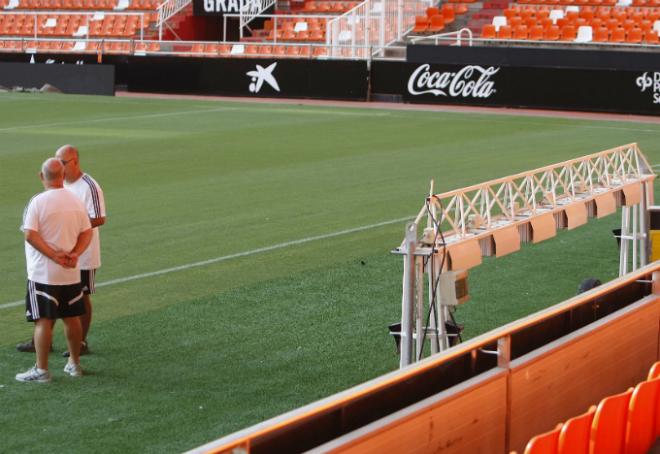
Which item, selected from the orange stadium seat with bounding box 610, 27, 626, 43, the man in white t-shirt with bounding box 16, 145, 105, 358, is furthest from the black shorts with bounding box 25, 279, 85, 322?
the orange stadium seat with bounding box 610, 27, 626, 43

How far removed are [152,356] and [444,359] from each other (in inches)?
166

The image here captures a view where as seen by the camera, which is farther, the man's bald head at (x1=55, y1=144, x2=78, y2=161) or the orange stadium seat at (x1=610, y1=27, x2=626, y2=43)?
the orange stadium seat at (x1=610, y1=27, x2=626, y2=43)

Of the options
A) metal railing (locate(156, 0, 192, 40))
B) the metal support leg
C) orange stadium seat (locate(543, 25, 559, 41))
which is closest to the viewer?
the metal support leg

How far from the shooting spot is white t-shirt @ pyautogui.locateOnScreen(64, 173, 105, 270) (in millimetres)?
9508

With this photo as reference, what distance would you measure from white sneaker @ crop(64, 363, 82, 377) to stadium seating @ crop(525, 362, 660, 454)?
4.21 metres

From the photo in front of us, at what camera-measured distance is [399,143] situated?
24.7 metres

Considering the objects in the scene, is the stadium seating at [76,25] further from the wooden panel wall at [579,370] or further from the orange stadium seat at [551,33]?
the wooden panel wall at [579,370]

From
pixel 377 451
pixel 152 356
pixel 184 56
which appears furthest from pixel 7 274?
pixel 184 56

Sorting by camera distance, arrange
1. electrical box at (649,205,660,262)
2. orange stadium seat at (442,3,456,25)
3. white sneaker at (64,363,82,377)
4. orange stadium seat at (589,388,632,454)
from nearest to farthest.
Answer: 1. orange stadium seat at (589,388,632,454)
2. white sneaker at (64,363,82,377)
3. electrical box at (649,205,660,262)
4. orange stadium seat at (442,3,456,25)

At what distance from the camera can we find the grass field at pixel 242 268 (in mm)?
8359

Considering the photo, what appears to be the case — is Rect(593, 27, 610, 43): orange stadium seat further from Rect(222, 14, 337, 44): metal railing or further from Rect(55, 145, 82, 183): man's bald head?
Rect(55, 145, 82, 183): man's bald head

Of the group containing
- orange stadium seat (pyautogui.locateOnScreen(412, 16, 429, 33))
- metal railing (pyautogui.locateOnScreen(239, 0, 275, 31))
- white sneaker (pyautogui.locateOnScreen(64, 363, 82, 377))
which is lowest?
white sneaker (pyautogui.locateOnScreen(64, 363, 82, 377))

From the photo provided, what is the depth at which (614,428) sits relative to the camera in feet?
19.5

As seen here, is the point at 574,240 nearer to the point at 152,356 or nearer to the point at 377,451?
the point at 152,356
